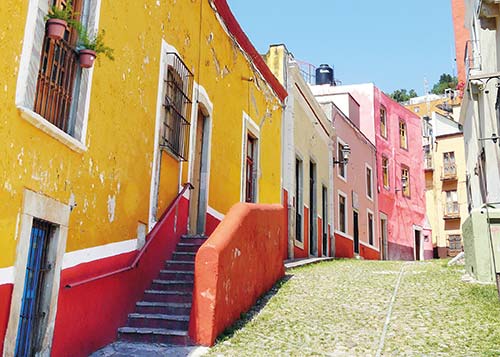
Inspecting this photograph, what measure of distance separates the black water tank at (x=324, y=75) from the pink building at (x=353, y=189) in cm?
425

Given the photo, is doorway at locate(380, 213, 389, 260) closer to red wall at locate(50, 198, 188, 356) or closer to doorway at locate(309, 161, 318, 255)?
doorway at locate(309, 161, 318, 255)

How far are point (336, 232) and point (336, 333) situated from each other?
13.4 metres

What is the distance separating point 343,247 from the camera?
20438mm

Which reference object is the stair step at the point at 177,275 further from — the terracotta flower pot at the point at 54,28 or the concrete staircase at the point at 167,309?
the terracotta flower pot at the point at 54,28

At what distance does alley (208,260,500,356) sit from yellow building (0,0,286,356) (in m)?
1.76

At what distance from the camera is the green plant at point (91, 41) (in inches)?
219

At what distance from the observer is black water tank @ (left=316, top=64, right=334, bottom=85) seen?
2945 centimetres

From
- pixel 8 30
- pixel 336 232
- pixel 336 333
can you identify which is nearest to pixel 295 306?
pixel 336 333

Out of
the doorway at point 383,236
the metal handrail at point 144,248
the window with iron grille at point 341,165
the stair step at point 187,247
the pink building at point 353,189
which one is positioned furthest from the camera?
the doorway at point 383,236

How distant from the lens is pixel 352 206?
2228cm

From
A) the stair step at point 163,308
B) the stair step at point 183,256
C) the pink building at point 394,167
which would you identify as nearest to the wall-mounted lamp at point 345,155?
the pink building at point 394,167

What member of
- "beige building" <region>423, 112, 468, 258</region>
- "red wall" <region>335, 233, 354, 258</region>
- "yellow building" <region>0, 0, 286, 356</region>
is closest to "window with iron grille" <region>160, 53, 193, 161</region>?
"yellow building" <region>0, 0, 286, 356</region>

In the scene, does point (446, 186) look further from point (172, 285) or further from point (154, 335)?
point (154, 335)

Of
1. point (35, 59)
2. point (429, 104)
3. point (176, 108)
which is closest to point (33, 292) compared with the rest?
point (35, 59)
